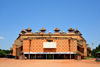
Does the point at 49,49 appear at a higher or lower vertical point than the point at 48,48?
lower

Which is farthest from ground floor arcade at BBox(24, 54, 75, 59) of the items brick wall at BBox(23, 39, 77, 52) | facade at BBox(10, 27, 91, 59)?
brick wall at BBox(23, 39, 77, 52)

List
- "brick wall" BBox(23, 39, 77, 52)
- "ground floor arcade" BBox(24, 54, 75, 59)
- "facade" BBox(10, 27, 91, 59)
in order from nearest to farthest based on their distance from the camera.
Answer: "facade" BBox(10, 27, 91, 59), "brick wall" BBox(23, 39, 77, 52), "ground floor arcade" BBox(24, 54, 75, 59)


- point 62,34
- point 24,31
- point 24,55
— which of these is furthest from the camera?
point 24,31

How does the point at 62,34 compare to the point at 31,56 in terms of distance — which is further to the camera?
the point at 62,34

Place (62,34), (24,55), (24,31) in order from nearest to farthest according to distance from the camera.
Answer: (24,55)
(62,34)
(24,31)

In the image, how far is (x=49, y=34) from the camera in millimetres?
66938

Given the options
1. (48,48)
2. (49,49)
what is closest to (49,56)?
(49,49)

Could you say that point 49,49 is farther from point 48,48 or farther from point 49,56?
point 49,56

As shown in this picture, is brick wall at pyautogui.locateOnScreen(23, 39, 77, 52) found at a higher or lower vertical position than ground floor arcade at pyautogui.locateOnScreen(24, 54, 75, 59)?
higher

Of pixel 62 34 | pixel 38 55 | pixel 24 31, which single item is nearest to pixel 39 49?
pixel 38 55

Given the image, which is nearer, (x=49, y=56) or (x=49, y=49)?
(x=49, y=49)

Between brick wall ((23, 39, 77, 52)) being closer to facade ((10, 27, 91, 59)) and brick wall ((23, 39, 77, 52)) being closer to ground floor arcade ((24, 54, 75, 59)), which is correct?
facade ((10, 27, 91, 59))

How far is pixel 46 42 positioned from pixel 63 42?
23.6ft

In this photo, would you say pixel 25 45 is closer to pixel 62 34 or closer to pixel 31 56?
pixel 31 56
